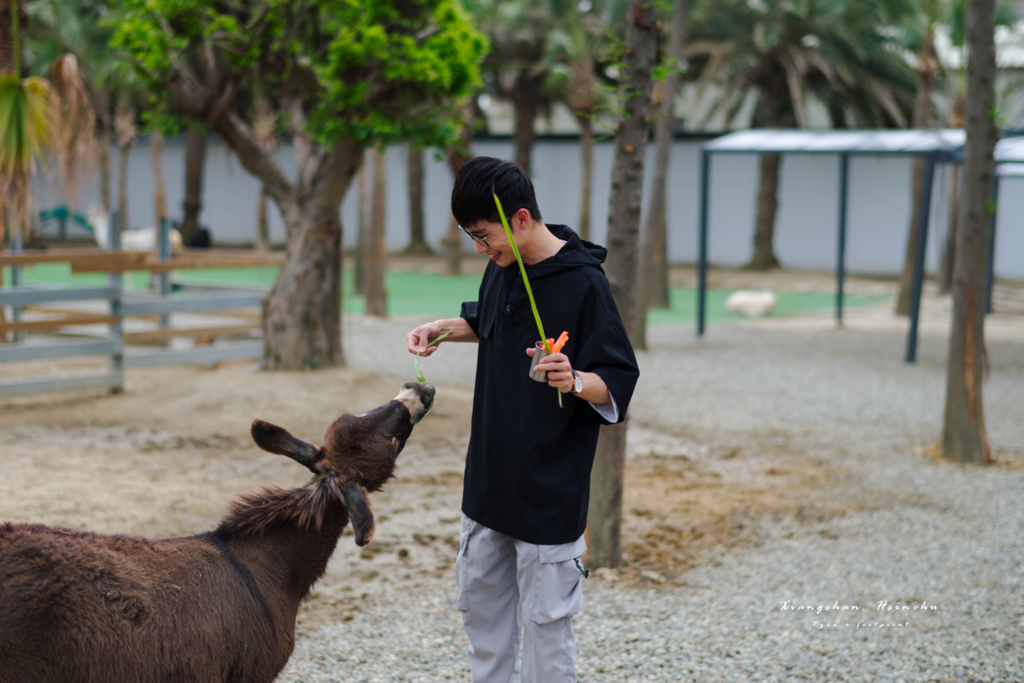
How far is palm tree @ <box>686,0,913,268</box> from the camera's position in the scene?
2123cm

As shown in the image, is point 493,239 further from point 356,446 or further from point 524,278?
point 356,446

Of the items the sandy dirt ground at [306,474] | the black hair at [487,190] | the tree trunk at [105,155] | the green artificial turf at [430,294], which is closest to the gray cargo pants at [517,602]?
the black hair at [487,190]

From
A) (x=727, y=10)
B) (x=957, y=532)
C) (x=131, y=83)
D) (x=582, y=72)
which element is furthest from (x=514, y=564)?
(x=131, y=83)

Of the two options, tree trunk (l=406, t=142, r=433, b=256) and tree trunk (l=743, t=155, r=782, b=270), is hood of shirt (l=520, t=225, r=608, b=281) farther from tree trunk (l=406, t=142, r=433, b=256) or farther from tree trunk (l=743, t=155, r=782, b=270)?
tree trunk (l=406, t=142, r=433, b=256)

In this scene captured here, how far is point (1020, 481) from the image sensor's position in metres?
6.40

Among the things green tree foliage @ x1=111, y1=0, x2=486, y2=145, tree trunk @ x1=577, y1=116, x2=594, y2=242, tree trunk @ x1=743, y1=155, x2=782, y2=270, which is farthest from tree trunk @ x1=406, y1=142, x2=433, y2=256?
green tree foliage @ x1=111, y1=0, x2=486, y2=145

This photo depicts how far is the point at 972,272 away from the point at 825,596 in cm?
353

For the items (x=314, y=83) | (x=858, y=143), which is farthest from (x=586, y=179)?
(x=314, y=83)

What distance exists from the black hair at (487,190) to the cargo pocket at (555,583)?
0.93 m

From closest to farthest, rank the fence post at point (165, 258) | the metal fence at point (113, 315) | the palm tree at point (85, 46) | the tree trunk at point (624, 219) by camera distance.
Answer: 1. the tree trunk at point (624, 219)
2. the metal fence at point (113, 315)
3. the fence post at point (165, 258)
4. the palm tree at point (85, 46)

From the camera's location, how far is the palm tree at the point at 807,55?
2123cm

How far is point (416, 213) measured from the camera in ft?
91.2

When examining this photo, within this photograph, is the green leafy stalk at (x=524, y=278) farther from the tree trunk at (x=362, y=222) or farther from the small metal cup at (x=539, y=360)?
the tree trunk at (x=362, y=222)

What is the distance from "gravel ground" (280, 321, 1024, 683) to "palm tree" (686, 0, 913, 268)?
49.3 feet
